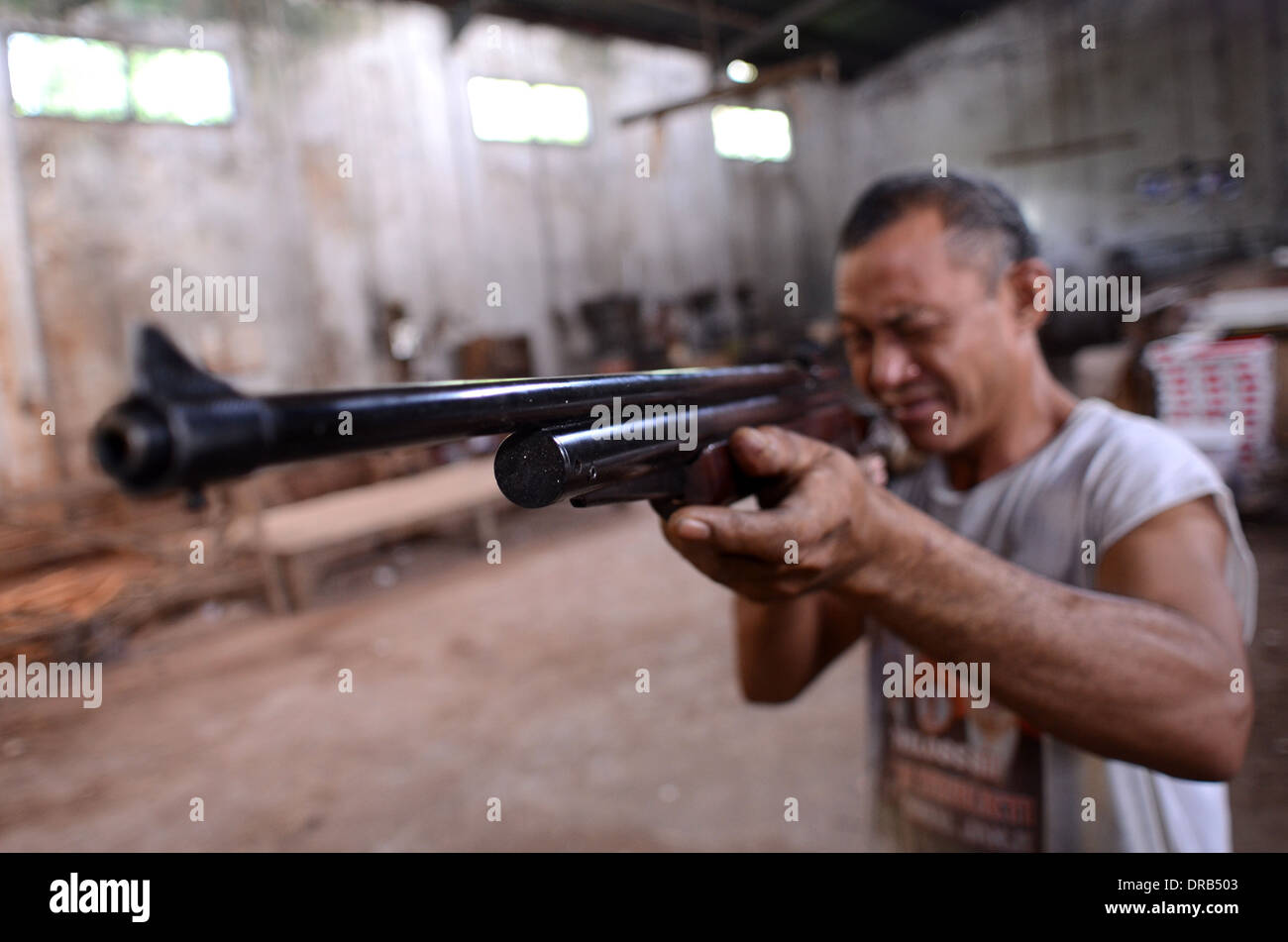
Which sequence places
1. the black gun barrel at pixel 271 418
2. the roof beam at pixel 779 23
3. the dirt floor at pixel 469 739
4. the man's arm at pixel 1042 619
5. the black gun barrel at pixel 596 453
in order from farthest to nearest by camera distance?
the roof beam at pixel 779 23 < the dirt floor at pixel 469 739 < the man's arm at pixel 1042 619 < the black gun barrel at pixel 596 453 < the black gun barrel at pixel 271 418

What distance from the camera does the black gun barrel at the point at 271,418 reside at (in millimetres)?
537

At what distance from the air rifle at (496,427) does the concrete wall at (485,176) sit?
6755 millimetres

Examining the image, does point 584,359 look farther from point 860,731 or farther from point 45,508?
point 860,731

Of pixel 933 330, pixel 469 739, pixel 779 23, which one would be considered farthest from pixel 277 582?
pixel 779 23

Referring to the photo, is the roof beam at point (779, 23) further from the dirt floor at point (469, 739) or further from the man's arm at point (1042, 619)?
the man's arm at point (1042, 619)

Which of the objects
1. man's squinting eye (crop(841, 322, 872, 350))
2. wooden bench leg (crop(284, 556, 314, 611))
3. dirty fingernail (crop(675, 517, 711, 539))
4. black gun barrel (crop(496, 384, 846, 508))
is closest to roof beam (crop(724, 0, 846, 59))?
wooden bench leg (crop(284, 556, 314, 611))

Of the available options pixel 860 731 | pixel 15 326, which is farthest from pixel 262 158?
pixel 860 731

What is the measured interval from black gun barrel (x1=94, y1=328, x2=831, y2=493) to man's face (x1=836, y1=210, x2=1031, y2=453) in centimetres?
72

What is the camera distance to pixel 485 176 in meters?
8.93

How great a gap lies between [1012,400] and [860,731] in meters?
2.15

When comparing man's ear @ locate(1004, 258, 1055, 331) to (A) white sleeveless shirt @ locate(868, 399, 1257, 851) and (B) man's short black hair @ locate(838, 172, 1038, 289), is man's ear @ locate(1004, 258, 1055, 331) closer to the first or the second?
(B) man's short black hair @ locate(838, 172, 1038, 289)

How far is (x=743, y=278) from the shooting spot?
12.5 m

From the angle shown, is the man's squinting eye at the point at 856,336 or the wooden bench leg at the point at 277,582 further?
the wooden bench leg at the point at 277,582

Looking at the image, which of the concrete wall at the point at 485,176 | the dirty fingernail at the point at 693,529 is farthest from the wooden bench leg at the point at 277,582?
the dirty fingernail at the point at 693,529
